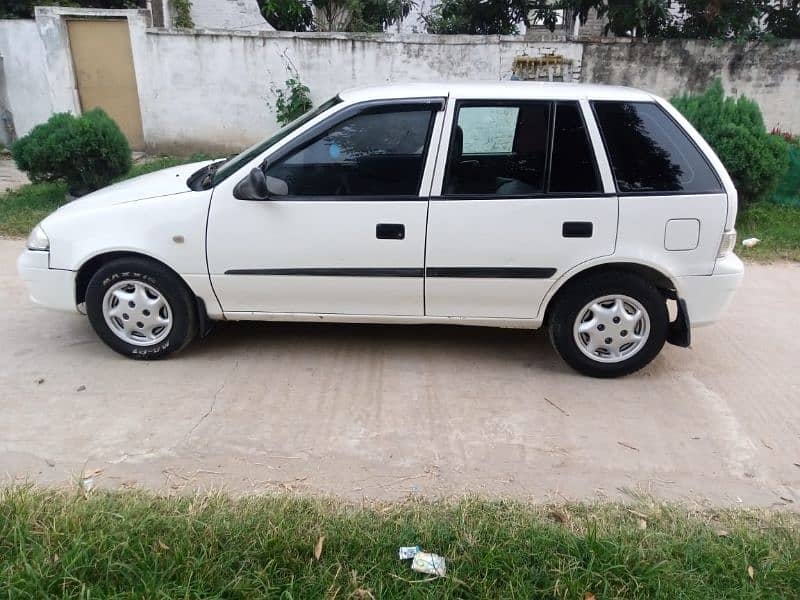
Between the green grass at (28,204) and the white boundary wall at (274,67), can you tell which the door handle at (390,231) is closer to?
the green grass at (28,204)

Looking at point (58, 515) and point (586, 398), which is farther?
point (586, 398)

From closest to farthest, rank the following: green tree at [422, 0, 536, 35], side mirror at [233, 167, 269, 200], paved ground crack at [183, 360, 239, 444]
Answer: paved ground crack at [183, 360, 239, 444] → side mirror at [233, 167, 269, 200] → green tree at [422, 0, 536, 35]

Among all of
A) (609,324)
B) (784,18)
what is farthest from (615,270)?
(784,18)

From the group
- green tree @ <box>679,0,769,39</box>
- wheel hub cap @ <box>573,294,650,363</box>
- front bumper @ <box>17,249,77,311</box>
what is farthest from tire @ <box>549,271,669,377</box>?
green tree @ <box>679,0,769,39</box>

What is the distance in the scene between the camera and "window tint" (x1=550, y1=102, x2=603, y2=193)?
3.71 m

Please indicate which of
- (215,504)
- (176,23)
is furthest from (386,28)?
(215,504)

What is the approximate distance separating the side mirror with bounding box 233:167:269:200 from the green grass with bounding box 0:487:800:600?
1.70 meters

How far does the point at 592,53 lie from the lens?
9.82 meters

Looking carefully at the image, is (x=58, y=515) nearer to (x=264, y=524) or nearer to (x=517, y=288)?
(x=264, y=524)

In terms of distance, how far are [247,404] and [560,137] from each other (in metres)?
2.34

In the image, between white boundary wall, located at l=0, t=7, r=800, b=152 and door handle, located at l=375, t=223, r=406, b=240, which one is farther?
white boundary wall, located at l=0, t=7, r=800, b=152

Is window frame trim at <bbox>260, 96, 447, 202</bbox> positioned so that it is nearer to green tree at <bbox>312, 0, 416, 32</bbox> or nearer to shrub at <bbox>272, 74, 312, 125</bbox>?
shrub at <bbox>272, 74, 312, 125</bbox>

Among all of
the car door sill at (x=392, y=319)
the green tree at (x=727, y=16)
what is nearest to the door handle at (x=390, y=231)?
the car door sill at (x=392, y=319)

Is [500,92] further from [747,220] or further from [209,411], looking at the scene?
[747,220]
